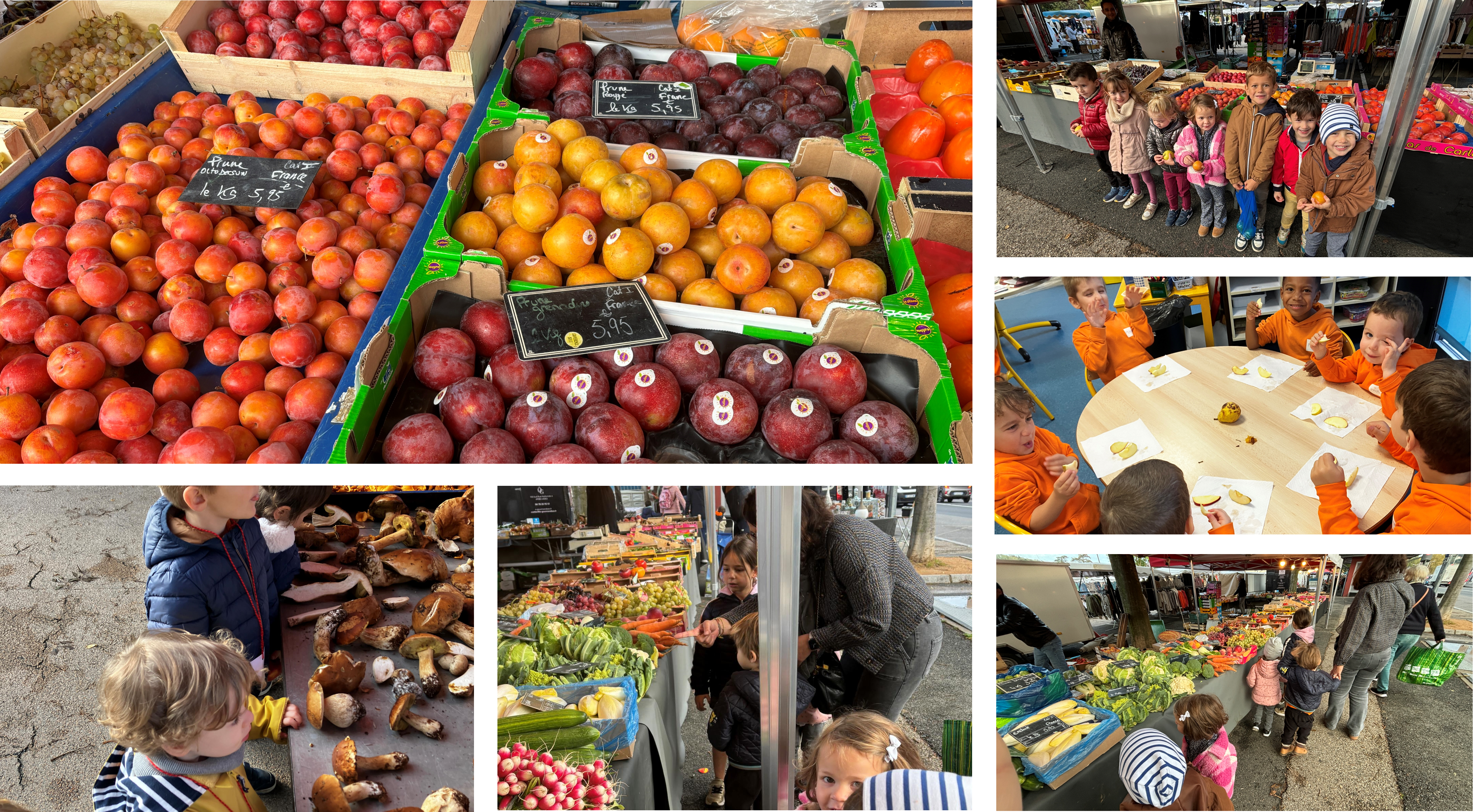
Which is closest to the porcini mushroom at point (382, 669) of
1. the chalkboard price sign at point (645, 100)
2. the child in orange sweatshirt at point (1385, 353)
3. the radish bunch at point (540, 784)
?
the radish bunch at point (540, 784)

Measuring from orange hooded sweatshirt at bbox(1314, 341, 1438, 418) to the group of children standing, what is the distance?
1881mm

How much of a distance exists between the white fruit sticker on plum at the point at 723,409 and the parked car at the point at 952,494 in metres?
0.49

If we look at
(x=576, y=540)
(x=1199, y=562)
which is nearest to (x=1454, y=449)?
(x=1199, y=562)

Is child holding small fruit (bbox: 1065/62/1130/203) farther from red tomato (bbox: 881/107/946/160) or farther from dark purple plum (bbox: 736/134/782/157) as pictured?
dark purple plum (bbox: 736/134/782/157)

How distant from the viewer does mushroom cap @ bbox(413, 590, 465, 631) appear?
1.92m

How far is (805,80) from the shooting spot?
2922 mm

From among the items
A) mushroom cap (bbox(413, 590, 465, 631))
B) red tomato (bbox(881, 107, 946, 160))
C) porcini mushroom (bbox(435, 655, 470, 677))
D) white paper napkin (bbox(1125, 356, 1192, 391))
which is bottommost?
porcini mushroom (bbox(435, 655, 470, 677))

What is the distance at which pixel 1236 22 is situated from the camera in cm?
332

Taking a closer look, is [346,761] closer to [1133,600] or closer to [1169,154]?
[1133,600]

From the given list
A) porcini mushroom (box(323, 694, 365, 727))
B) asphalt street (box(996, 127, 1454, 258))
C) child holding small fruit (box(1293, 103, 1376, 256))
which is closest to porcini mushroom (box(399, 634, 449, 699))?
porcini mushroom (box(323, 694, 365, 727))

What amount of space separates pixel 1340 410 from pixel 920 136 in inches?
60.9

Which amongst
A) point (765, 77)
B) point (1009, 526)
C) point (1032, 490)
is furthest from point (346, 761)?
point (765, 77)

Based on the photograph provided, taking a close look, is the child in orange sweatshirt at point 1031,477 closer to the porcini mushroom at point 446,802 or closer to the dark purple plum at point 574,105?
the porcini mushroom at point 446,802

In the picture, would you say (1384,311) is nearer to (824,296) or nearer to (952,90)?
(824,296)
